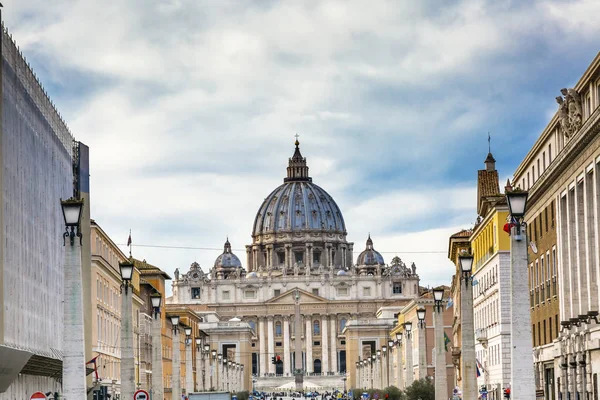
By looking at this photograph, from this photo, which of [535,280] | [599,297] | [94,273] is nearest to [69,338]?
[599,297]

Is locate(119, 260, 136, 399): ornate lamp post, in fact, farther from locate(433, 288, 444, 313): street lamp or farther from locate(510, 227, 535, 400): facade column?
locate(510, 227, 535, 400): facade column

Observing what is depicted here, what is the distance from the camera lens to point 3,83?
48125 mm

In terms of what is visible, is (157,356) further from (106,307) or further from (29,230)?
(106,307)

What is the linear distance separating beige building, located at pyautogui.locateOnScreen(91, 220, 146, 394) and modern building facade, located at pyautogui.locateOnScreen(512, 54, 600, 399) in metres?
25.7

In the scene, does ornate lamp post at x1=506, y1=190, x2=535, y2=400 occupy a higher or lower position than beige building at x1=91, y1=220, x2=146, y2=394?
lower

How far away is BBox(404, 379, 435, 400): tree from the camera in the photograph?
72.4 metres

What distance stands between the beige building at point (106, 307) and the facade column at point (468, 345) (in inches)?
1406

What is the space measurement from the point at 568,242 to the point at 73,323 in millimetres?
28536

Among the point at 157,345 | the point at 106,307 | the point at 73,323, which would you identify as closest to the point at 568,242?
the point at 157,345

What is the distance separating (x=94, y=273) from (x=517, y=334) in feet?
172

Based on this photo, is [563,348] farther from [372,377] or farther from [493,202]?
[372,377]

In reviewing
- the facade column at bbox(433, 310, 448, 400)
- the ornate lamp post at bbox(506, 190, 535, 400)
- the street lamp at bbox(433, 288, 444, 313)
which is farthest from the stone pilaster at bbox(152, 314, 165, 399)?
the ornate lamp post at bbox(506, 190, 535, 400)

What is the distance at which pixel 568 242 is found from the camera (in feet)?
166

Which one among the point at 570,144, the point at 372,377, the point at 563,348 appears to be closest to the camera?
the point at 570,144
